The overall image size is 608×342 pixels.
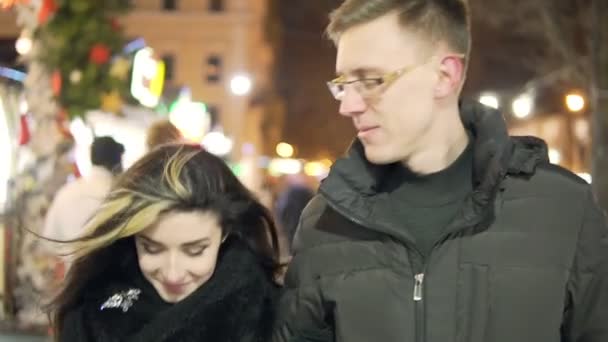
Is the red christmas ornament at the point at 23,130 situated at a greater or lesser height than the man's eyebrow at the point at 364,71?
lesser

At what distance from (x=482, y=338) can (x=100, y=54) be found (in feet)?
24.9

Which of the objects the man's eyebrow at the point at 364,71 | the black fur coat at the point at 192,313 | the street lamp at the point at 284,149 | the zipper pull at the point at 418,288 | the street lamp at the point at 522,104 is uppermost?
the man's eyebrow at the point at 364,71

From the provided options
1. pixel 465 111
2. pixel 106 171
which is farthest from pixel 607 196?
pixel 465 111

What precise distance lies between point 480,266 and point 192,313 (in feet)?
2.90

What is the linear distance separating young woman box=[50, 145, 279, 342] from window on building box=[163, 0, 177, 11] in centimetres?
4291

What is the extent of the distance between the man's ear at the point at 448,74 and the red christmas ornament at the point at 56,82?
24.1ft

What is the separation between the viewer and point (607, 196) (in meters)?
11.4

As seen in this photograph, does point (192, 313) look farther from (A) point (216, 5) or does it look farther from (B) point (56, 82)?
(A) point (216, 5)

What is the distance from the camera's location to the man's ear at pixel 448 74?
2.38 meters

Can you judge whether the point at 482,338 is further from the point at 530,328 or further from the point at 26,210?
the point at 26,210

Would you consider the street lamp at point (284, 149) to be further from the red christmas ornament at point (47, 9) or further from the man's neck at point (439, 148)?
the man's neck at point (439, 148)

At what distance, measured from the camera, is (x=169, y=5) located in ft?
146

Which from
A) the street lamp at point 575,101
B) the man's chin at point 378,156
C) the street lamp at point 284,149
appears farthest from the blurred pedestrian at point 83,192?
the street lamp at point 284,149

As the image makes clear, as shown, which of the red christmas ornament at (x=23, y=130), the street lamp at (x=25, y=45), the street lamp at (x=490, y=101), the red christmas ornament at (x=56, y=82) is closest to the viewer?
the street lamp at (x=490, y=101)
